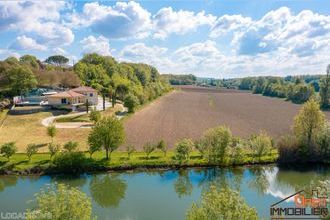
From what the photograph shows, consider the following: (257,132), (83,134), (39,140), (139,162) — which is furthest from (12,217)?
(257,132)

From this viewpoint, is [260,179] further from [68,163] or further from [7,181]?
[7,181]

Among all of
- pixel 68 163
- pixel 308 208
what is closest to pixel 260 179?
pixel 308 208

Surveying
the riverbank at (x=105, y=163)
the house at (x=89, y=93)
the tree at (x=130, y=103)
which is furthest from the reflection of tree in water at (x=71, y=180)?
the house at (x=89, y=93)

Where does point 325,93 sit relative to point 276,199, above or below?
above

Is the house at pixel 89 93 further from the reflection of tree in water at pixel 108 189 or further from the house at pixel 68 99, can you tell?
the reflection of tree in water at pixel 108 189

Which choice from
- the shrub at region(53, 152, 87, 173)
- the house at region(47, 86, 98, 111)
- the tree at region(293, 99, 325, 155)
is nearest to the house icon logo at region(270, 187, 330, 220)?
the tree at region(293, 99, 325, 155)

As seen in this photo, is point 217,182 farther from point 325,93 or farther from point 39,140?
point 325,93

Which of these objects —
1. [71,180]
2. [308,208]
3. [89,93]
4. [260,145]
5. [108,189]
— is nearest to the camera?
[308,208]
